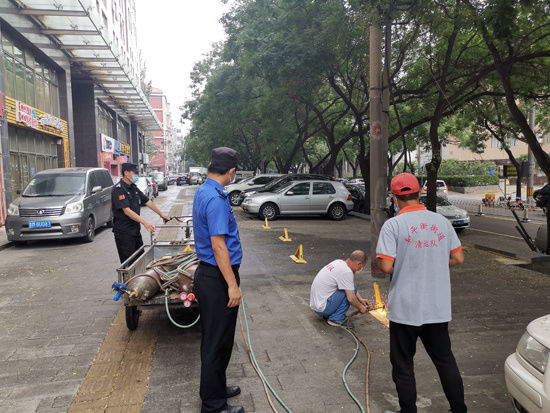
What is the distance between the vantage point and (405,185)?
3.00m

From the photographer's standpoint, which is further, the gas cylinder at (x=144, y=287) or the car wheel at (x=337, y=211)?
the car wheel at (x=337, y=211)

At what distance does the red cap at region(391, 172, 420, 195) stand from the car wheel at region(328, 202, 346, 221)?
537 inches

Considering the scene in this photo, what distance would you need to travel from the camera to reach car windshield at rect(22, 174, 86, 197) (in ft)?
37.4

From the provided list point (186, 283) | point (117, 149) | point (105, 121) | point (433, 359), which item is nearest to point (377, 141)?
point (186, 283)

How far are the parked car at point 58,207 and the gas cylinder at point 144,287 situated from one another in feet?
23.5

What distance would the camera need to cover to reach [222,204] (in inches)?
118

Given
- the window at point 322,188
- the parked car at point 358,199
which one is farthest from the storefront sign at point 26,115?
the parked car at point 358,199

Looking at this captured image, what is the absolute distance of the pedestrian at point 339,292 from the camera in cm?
495

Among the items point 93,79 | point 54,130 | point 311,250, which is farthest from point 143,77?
point 311,250

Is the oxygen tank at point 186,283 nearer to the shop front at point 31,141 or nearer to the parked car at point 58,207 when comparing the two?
Result: the parked car at point 58,207

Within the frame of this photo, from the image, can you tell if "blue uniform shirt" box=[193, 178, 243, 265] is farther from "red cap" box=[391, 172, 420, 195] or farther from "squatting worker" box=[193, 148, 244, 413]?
"red cap" box=[391, 172, 420, 195]

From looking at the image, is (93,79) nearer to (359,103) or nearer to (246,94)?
(246,94)

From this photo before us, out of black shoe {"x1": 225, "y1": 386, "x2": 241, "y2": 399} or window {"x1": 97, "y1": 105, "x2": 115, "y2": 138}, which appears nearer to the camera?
black shoe {"x1": 225, "y1": 386, "x2": 241, "y2": 399}

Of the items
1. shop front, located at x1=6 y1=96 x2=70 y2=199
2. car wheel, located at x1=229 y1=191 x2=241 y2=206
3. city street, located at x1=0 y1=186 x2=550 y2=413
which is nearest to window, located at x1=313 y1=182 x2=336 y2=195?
car wheel, located at x1=229 y1=191 x2=241 y2=206
